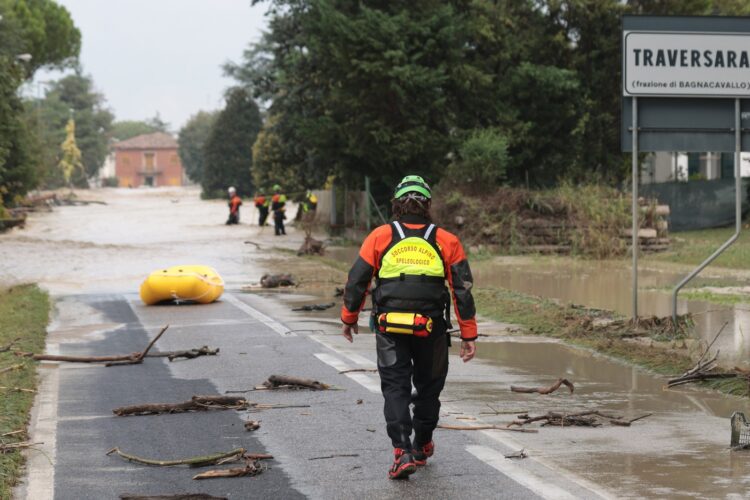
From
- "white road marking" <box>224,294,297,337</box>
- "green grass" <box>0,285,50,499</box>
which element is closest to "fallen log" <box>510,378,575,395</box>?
"green grass" <box>0,285,50,499</box>

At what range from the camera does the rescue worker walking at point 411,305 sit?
7.05 metres

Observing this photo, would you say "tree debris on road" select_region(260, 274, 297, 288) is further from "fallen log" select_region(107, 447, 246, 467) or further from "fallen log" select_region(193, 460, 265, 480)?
"fallen log" select_region(193, 460, 265, 480)

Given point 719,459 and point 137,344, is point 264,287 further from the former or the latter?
point 719,459

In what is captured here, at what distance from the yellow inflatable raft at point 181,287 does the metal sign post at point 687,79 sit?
7.30m

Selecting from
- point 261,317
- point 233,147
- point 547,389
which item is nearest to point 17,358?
point 261,317

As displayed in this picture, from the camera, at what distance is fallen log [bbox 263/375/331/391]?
34.3 ft

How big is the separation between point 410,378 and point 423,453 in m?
0.47

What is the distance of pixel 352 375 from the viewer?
11.3 meters

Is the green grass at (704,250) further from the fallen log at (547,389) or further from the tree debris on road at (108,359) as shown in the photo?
the tree debris on road at (108,359)

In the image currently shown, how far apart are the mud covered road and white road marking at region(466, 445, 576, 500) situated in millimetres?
11

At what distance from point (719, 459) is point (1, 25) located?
45799mm

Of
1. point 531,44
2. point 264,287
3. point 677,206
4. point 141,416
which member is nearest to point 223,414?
point 141,416

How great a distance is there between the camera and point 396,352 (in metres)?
7.15

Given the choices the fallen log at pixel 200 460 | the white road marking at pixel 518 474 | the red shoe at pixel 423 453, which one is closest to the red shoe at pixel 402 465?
the red shoe at pixel 423 453
